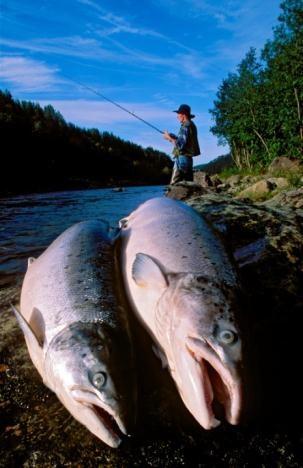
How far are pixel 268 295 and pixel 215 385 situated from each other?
1326 mm

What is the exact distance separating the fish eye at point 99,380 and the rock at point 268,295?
72 centimetres

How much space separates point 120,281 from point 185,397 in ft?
3.84

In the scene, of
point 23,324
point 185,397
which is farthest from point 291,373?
point 23,324

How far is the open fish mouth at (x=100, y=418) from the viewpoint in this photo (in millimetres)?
1600

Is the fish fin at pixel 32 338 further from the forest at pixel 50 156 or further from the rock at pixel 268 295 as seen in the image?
the forest at pixel 50 156

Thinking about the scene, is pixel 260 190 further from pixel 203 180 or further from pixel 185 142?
pixel 203 180

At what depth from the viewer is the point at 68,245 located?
3.01m

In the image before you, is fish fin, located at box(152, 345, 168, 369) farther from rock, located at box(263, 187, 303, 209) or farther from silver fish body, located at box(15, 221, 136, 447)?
rock, located at box(263, 187, 303, 209)

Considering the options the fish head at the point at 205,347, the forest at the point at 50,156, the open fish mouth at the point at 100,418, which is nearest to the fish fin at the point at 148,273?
the fish head at the point at 205,347

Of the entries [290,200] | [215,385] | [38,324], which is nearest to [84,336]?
[38,324]

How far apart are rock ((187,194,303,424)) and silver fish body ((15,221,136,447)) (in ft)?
2.21

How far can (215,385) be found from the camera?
168 cm

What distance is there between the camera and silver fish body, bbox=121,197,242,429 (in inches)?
64.0

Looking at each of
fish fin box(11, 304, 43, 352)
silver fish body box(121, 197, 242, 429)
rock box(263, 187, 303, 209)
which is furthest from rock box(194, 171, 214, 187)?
fish fin box(11, 304, 43, 352)
